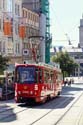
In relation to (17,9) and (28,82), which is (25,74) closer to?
(28,82)

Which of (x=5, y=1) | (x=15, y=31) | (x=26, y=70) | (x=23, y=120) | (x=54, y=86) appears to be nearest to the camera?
(x=23, y=120)

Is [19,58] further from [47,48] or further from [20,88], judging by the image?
[20,88]

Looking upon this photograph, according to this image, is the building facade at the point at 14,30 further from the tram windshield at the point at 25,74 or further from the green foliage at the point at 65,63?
the green foliage at the point at 65,63

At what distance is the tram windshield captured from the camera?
36562 mm

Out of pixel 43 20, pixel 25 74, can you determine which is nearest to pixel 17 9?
pixel 43 20

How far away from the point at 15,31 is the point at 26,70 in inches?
1517

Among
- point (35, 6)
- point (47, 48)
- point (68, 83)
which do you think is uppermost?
point (35, 6)

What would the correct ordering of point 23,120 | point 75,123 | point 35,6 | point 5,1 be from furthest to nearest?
point 35,6 < point 5,1 < point 23,120 < point 75,123

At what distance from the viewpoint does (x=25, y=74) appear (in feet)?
120

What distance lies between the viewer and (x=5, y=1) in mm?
69688

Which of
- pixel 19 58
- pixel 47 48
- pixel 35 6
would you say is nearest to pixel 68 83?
pixel 47 48

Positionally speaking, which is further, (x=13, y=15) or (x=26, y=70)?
(x=13, y=15)

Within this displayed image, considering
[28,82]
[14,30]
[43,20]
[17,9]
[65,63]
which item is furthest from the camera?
[65,63]

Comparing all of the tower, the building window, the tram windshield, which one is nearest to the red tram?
the tram windshield
